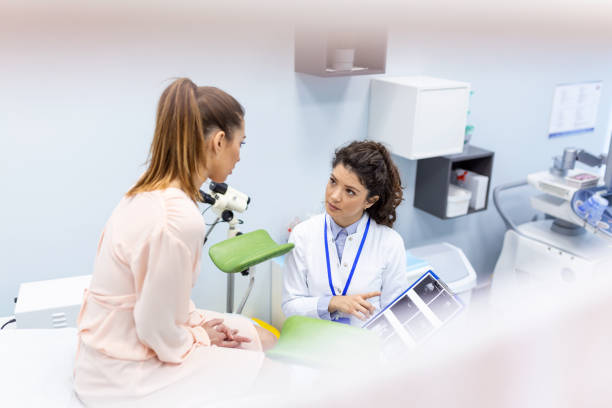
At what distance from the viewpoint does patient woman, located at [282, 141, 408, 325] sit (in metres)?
1.48

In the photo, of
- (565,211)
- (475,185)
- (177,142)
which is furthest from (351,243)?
(565,211)

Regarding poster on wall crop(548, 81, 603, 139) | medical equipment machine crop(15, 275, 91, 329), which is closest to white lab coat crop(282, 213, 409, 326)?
medical equipment machine crop(15, 275, 91, 329)

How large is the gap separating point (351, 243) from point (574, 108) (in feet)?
7.63

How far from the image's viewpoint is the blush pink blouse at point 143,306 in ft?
2.83

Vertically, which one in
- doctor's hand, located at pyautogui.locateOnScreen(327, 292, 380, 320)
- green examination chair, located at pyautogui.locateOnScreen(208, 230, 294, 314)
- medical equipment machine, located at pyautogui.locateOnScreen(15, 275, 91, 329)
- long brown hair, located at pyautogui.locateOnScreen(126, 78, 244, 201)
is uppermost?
long brown hair, located at pyautogui.locateOnScreen(126, 78, 244, 201)

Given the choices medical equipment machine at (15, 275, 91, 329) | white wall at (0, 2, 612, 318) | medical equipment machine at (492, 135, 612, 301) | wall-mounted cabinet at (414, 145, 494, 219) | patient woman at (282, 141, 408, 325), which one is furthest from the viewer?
wall-mounted cabinet at (414, 145, 494, 219)

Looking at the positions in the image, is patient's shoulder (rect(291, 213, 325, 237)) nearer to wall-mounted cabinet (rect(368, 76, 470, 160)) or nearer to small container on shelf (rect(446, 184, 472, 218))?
wall-mounted cabinet (rect(368, 76, 470, 160))

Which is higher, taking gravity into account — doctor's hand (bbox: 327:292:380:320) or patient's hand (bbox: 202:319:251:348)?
doctor's hand (bbox: 327:292:380:320)

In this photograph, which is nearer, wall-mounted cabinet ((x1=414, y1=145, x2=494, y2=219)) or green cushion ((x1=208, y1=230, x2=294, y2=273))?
green cushion ((x1=208, y1=230, x2=294, y2=273))

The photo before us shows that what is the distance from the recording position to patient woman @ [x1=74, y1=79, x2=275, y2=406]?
866 mm

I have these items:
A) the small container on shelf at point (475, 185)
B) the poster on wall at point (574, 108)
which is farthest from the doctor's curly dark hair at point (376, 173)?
the poster on wall at point (574, 108)

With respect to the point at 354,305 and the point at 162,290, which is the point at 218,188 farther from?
the point at 162,290

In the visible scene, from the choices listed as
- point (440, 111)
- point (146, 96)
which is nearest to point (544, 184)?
point (440, 111)

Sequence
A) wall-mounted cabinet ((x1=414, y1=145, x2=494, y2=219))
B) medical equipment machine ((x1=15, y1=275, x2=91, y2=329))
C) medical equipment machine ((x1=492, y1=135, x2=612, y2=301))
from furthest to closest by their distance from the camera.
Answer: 1. wall-mounted cabinet ((x1=414, y1=145, x2=494, y2=219))
2. medical equipment machine ((x1=492, y1=135, x2=612, y2=301))
3. medical equipment machine ((x1=15, y1=275, x2=91, y2=329))
